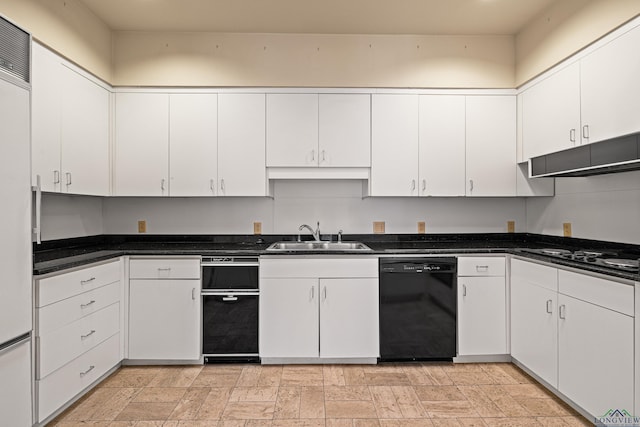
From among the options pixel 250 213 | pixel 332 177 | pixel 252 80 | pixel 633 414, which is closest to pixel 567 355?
pixel 633 414

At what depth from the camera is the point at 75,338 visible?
8.03 ft

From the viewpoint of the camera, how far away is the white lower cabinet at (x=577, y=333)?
1.97 meters

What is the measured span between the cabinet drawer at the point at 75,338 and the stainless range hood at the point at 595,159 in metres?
3.29

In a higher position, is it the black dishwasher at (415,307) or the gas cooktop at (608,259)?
the gas cooktop at (608,259)

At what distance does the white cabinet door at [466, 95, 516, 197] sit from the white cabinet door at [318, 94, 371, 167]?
90cm

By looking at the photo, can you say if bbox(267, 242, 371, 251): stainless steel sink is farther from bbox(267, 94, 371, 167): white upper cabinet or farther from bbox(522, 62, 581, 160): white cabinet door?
bbox(522, 62, 581, 160): white cabinet door

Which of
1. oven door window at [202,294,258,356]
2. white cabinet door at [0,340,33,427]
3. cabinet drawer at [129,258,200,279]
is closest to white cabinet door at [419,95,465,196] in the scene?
oven door window at [202,294,258,356]

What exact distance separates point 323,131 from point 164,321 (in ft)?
6.54

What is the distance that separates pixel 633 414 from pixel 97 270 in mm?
3172

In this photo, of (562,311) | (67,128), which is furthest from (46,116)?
(562,311)

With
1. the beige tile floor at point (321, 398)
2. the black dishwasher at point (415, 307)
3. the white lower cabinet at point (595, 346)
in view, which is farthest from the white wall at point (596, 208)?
the beige tile floor at point (321, 398)

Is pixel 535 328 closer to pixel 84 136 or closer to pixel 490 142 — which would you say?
pixel 490 142

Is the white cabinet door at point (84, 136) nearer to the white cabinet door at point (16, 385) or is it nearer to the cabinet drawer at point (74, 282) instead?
the cabinet drawer at point (74, 282)

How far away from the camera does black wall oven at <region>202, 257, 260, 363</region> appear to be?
10.1 ft
